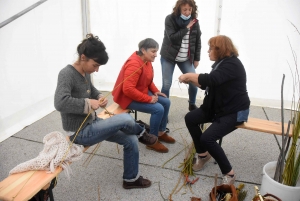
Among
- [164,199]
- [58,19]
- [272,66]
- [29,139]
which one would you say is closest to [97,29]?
[58,19]

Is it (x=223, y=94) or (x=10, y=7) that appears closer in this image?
(x=223, y=94)

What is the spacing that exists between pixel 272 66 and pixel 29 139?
3207 mm

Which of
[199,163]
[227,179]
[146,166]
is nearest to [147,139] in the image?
[146,166]

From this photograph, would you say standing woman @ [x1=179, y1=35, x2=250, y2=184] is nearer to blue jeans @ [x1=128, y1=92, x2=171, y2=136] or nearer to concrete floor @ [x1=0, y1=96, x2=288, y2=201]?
concrete floor @ [x1=0, y1=96, x2=288, y2=201]

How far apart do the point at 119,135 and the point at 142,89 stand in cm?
73

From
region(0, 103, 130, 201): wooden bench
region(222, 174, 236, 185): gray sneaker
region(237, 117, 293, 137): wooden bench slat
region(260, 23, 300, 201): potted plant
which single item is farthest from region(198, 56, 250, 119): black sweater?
region(0, 103, 130, 201): wooden bench

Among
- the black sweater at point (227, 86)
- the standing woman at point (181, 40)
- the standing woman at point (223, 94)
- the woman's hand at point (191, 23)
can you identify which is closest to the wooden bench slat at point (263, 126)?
the standing woman at point (223, 94)

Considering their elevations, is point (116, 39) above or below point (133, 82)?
above

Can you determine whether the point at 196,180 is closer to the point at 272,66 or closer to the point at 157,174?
the point at 157,174

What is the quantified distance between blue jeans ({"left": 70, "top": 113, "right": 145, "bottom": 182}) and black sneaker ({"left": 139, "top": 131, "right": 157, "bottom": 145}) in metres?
0.22

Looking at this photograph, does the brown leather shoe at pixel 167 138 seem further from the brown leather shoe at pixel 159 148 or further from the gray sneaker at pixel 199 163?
the gray sneaker at pixel 199 163

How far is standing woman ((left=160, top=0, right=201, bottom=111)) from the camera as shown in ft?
9.93

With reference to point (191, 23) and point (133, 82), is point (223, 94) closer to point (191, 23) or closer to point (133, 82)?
point (133, 82)

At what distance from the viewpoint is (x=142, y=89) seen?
9.01ft
